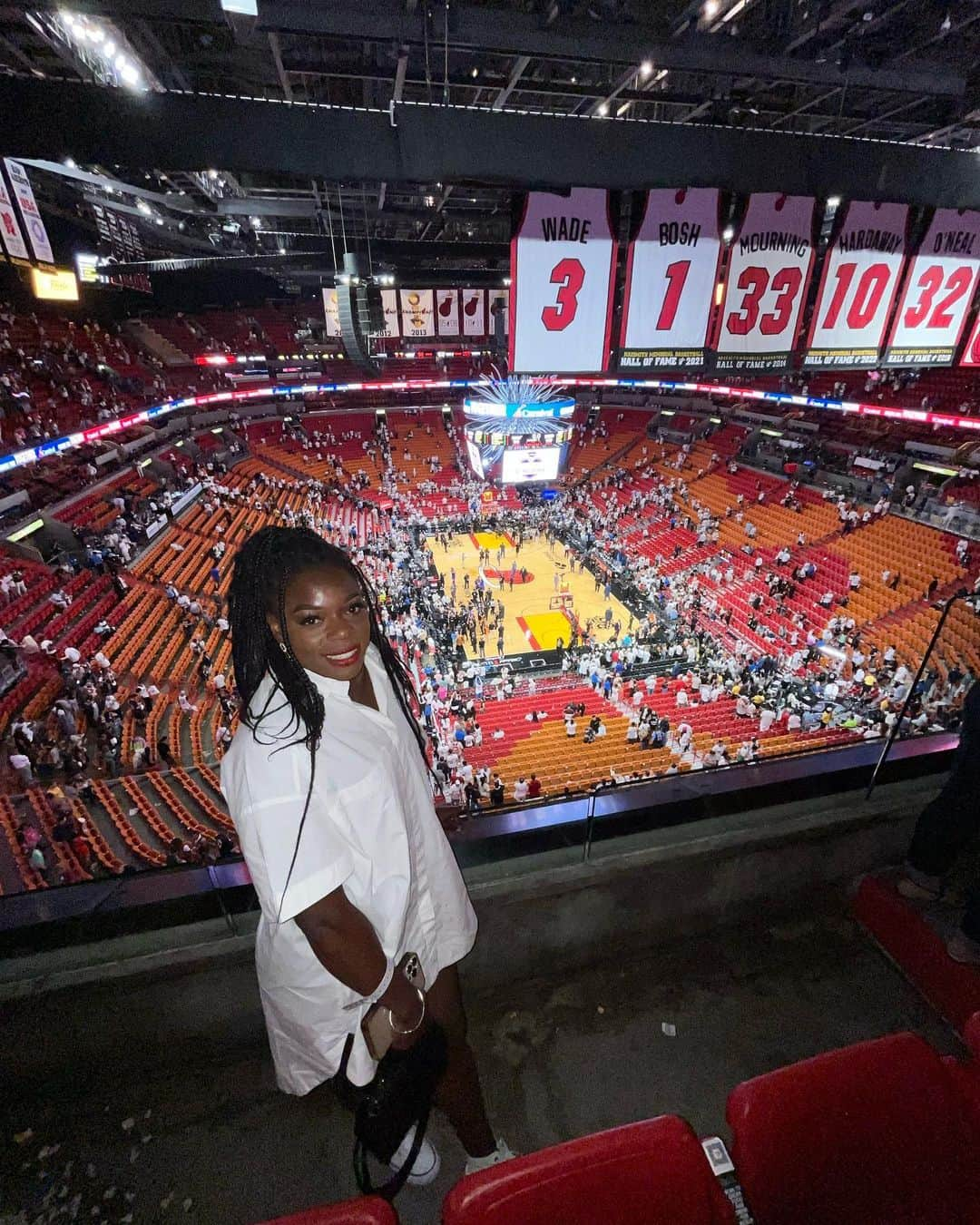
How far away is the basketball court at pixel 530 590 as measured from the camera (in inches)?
653

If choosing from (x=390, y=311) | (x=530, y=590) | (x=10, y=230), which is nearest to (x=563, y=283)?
(x=10, y=230)

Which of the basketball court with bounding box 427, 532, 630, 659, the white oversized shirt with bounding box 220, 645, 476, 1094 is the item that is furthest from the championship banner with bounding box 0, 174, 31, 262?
the basketball court with bounding box 427, 532, 630, 659

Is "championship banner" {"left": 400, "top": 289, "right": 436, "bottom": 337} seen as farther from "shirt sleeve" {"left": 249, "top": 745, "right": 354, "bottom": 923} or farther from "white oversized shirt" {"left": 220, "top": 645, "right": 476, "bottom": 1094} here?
"shirt sleeve" {"left": 249, "top": 745, "right": 354, "bottom": 923}

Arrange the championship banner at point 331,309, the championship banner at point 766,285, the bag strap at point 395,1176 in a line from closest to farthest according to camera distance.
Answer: the bag strap at point 395,1176 < the championship banner at point 766,285 < the championship banner at point 331,309

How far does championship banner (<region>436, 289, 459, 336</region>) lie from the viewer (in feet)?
47.2

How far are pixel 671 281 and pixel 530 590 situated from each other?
14863mm

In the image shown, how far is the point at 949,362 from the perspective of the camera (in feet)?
19.4

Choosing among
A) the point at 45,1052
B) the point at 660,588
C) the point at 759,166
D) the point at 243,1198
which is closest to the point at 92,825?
the point at 45,1052

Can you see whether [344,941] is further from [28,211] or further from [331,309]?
[331,309]

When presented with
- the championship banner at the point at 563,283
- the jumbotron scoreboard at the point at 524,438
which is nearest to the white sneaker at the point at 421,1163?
the championship banner at the point at 563,283

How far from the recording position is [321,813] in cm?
136

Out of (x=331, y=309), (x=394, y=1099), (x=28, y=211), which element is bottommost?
(x=394, y=1099)

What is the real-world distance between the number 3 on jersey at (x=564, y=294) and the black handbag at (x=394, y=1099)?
492 cm

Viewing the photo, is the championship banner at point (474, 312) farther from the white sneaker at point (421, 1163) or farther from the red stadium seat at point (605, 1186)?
the red stadium seat at point (605, 1186)
